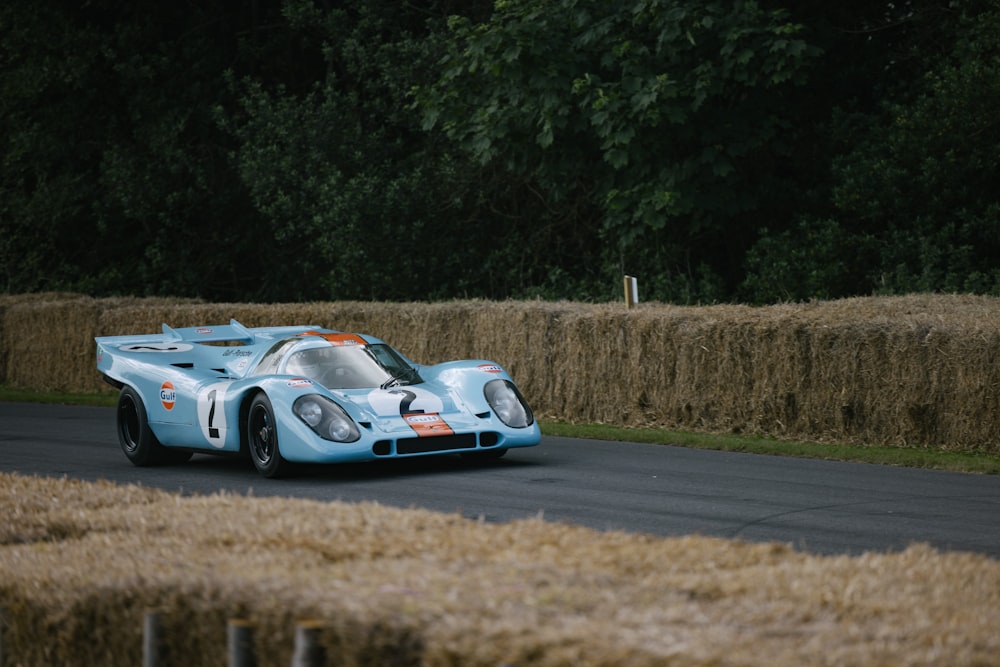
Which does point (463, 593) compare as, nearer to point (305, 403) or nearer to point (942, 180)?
point (305, 403)

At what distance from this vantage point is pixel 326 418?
11102mm

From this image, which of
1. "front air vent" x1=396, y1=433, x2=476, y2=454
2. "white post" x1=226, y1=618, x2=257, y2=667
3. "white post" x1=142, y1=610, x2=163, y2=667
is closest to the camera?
"white post" x1=226, y1=618, x2=257, y2=667

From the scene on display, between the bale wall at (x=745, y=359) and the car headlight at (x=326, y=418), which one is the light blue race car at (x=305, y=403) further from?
the bale wall at (x=745, y=359)

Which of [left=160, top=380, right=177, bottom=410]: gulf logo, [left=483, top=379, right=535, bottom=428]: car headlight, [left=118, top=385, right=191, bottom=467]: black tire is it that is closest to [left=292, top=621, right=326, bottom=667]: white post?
[left=483, top=379, right=535, bottom=428]: car headlight

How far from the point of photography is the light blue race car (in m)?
11.1

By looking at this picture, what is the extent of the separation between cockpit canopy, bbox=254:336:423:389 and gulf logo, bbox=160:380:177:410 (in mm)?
817

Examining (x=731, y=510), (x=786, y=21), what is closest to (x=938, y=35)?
(x=786, y=21)

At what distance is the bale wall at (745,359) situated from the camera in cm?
1315

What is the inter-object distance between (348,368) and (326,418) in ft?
3.69

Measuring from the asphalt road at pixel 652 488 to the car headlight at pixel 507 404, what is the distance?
16.6 inches

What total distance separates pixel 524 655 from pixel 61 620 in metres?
1.86

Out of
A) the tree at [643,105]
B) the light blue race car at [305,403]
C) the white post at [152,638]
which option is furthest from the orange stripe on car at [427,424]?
the tree at [643,105]

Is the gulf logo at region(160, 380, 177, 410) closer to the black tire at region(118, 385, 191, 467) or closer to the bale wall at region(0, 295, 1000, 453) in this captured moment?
the black tire at region(118, 385, 191, 467)

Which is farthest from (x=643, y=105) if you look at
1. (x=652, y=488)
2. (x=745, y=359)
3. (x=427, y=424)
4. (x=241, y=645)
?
(x=241, y=645)
